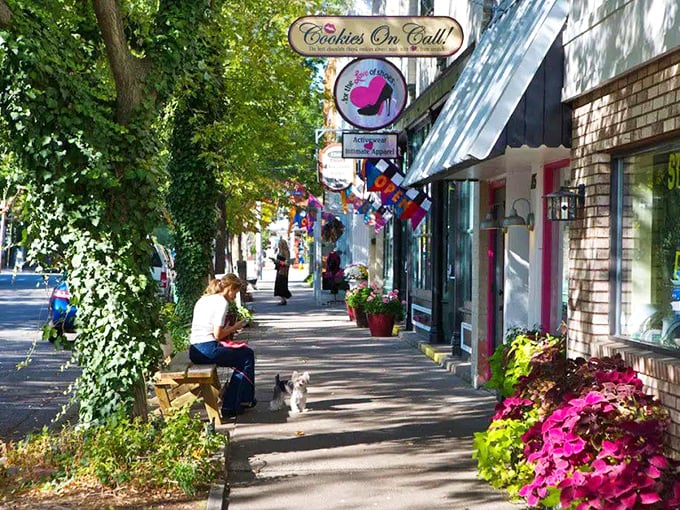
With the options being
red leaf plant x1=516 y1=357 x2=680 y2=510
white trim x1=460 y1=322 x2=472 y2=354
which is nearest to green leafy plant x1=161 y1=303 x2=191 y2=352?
white trim x1=460 y1=322 x2=472 y2=354

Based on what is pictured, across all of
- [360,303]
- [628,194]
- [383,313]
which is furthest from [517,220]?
[360,303]

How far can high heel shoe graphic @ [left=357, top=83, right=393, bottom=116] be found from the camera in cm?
1891

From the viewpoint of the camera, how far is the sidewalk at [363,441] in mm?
8133

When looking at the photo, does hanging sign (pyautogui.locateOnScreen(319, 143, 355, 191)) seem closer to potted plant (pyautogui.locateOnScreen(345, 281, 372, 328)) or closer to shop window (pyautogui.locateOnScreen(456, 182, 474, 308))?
potted plant (pyautogui.locateOnScreen(345, 281, 372, 328))

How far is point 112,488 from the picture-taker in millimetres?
7887

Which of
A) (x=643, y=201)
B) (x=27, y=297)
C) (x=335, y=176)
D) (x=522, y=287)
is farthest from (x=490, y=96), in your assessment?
(x=27, y=297)

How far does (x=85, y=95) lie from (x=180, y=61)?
3.63 feet

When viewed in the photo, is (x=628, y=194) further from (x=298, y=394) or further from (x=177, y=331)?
(x=177, y=331)

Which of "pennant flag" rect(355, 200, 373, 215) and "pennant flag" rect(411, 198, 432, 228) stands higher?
"pennant flag" rect(355, 200, 373, 215)

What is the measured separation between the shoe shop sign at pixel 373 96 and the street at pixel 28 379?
5690mm

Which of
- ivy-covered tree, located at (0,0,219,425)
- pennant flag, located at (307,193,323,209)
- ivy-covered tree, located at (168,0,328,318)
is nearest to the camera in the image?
ivy-covered tree, located at (0,0,219,425)

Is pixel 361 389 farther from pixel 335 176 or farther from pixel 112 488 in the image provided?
pixel 335 176

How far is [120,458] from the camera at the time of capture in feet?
26.9

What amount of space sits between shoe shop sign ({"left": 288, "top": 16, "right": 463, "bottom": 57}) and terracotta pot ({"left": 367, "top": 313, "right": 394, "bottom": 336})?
32.6 ft
